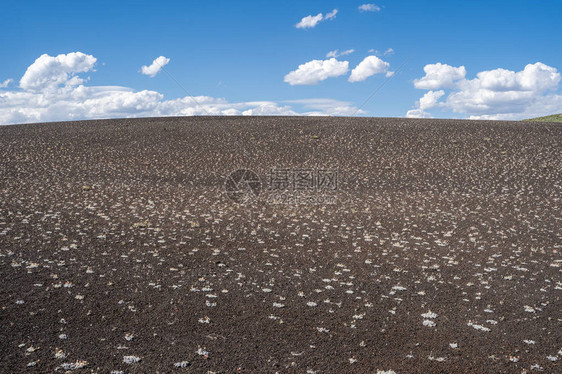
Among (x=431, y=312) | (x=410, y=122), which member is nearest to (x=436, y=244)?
(x=431, y=312)

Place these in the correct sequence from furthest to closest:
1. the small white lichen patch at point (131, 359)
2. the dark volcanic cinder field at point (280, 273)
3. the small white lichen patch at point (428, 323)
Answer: the small white lichen patch at point (428, 323) → the dark volcanic cinder field at point (280, 273) → the small white lichen patch at point (131, 359)

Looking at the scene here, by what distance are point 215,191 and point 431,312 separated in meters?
13.6

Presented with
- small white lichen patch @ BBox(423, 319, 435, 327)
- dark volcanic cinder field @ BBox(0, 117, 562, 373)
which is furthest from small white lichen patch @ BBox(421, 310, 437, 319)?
small white lichen patch @ BBox(423, 319, 435, 327)

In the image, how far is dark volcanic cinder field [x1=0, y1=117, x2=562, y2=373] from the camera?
20.5 ft

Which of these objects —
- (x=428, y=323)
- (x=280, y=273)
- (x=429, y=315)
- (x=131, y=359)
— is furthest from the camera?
(x=280, y=273)

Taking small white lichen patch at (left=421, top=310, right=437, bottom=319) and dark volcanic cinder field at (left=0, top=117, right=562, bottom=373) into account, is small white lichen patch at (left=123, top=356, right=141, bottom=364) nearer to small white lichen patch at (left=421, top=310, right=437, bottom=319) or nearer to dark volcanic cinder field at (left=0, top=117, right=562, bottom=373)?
dark volcanic cinder field at (left=0, top=117, right=562, bottom=373)

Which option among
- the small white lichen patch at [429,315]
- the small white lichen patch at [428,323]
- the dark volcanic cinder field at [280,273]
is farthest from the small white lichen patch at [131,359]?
the small white lichen patch at [429,315]

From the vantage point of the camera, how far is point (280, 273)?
955 cm

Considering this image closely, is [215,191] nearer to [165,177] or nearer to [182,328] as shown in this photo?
[165,177]

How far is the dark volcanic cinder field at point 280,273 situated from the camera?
625 cm

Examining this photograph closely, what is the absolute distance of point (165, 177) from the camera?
74.2ft

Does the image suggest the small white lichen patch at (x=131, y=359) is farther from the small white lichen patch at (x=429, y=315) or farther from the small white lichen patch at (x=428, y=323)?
the small white lichen patch at (x=429, y=315)

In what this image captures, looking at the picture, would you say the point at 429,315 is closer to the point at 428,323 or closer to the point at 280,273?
the point at 428,323

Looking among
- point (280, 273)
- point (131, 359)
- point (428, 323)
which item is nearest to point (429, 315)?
point (428, 323)
